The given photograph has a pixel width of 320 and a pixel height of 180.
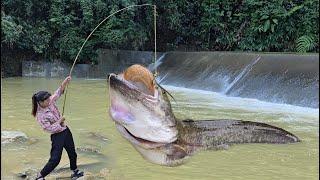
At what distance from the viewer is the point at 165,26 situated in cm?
1766

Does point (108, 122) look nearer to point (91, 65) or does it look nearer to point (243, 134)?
A: point (243, 134)

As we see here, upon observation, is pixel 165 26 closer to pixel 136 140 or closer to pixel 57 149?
pixel 57 149

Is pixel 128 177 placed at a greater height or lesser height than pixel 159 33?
lesser

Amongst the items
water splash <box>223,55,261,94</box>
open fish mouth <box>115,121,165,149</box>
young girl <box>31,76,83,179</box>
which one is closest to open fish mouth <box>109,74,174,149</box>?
open fish mouth <box>115,121,165,149</box>

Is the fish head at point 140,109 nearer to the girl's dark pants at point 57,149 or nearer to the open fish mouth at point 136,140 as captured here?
the open fish mouth at point 136,140

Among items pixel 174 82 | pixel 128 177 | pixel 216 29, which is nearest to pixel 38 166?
pixel 128 177

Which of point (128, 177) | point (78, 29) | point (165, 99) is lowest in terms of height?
point (128, 177)

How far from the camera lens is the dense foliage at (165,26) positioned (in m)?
15.8

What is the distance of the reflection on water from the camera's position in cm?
489

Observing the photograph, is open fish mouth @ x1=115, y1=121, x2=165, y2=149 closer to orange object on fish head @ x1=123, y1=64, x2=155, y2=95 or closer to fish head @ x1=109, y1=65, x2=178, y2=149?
fish head @ x1=109, y1=65, x2=178, y2=149

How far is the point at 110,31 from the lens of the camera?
52.7 feet

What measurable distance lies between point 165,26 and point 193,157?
13.0m

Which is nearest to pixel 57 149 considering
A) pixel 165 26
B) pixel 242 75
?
pixel 242 75

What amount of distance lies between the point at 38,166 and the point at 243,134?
2.27m
